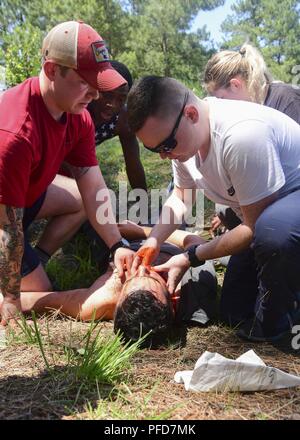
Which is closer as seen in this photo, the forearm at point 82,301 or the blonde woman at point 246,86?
the forearm at point 82,301

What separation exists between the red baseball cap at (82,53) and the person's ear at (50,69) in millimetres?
27

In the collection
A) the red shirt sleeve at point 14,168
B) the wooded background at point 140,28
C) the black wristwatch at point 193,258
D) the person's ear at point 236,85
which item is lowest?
the black wristwatch at point 193,258

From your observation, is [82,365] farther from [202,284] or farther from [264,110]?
[264,110]

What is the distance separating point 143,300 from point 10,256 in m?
0.83

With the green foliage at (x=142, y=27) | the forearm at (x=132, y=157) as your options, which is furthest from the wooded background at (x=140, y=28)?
the forearm at (x=132, y=157)

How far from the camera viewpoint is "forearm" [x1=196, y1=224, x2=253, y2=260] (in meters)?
2.72

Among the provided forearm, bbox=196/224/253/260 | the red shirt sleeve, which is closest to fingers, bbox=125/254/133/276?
forearm, bbox=196/224/253/260

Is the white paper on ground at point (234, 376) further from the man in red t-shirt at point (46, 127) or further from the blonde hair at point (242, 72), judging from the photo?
the blonde hair at point (242, 72)

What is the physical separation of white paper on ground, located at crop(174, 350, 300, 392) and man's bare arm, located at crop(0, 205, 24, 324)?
128cm

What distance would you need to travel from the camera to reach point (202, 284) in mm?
3188

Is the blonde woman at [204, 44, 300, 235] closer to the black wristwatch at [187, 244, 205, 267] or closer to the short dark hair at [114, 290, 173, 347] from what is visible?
the black wristwatch at [187, 244, 205, 267]

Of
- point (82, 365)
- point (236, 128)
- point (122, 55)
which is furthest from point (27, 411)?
point (122, 55)

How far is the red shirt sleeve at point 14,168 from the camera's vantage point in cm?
272
